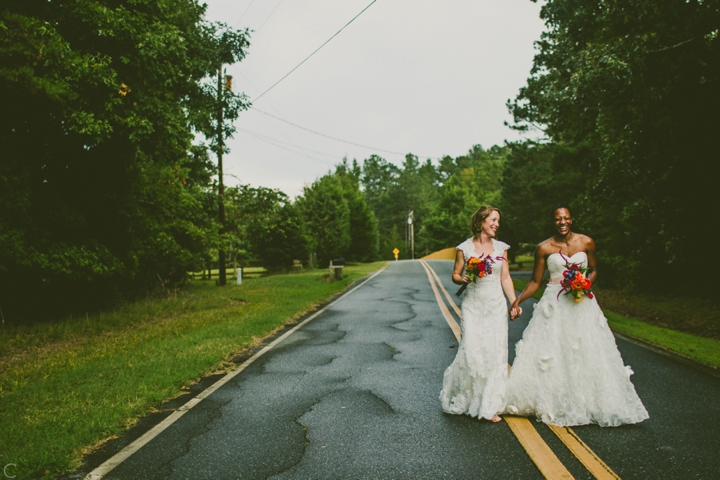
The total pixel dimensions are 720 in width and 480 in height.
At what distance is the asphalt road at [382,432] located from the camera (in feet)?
13.0

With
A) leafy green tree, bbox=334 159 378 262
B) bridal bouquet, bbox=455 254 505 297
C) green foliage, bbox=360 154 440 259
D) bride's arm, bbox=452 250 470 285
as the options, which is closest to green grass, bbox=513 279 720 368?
bridal bouquet, bbox=455 254 505 297

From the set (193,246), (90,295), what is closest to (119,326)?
(90,295)

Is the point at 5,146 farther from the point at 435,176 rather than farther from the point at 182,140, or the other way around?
the point at 435,176

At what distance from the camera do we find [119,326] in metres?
12.1

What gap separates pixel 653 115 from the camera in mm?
13891

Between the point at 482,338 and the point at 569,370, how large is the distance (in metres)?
0.84

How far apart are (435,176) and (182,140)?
119 metres

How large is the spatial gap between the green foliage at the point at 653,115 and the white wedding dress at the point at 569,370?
31.3ft

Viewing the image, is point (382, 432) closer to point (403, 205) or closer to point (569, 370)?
point (569, 370)

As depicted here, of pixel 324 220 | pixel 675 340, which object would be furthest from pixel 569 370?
pixel 324 220

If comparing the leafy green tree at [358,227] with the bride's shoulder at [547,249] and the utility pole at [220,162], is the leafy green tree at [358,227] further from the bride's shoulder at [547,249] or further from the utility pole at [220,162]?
the bride's shoulder at [547,249]

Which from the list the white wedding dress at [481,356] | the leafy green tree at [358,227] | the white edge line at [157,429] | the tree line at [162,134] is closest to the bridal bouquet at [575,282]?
the white wedding dress at [481,356]

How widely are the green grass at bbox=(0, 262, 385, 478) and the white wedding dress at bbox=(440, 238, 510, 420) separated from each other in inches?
127

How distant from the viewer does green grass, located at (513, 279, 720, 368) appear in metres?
8.26
